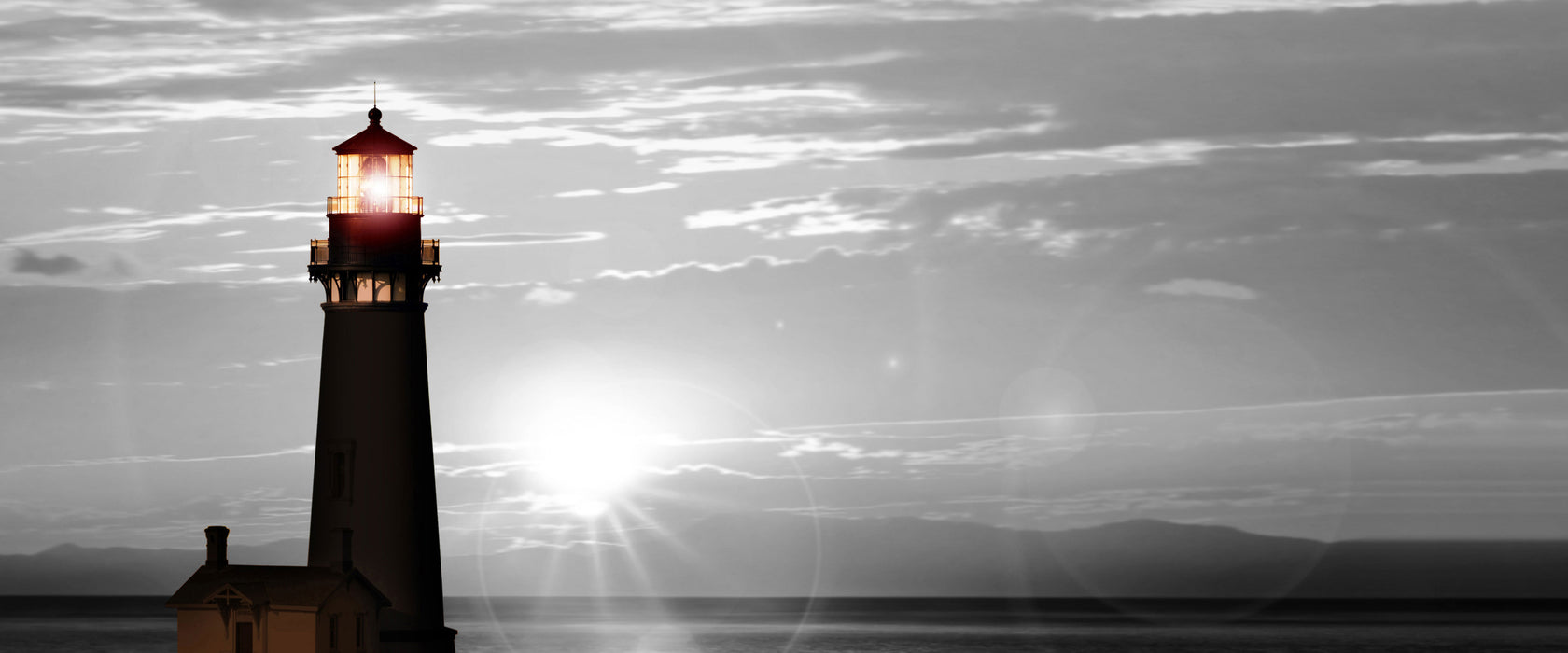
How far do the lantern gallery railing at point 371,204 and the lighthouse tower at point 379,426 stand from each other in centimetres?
5

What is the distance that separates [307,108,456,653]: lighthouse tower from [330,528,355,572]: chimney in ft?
0.11

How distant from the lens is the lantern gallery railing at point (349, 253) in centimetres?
4478

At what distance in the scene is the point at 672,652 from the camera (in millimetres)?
140500

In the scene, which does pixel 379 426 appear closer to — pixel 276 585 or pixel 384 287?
pixel 384 287

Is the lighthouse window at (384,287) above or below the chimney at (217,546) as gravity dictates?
above

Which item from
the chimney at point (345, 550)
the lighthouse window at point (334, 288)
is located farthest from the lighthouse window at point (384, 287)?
the chimney at point (345, 550)

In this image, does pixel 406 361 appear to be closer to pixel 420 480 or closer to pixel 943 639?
pixel 420 480

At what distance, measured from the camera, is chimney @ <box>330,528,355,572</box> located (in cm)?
4366

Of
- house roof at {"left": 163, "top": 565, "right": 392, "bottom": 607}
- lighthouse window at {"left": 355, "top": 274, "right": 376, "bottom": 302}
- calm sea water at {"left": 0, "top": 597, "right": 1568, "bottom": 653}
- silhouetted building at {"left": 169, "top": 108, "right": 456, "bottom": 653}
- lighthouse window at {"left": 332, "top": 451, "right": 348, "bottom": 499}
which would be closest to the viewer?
house roof at {"left": 163, "top": 565, "right": 392, "bottom": 607}

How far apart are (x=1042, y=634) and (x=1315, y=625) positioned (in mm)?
29037

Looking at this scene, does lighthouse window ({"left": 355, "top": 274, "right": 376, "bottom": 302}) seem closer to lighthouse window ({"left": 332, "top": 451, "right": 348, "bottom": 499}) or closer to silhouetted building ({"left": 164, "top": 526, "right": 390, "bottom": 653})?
lighthouse window ({"left": 332, "top": 451, "right": 348, "bottom": 499})

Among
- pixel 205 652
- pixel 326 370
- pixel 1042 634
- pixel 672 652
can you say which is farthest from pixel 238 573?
pixel 1042 634

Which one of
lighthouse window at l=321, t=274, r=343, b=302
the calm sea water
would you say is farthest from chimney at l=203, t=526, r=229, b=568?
the calm sea water

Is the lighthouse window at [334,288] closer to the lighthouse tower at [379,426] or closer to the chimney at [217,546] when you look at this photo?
the lighthouse tower at [379,426]
